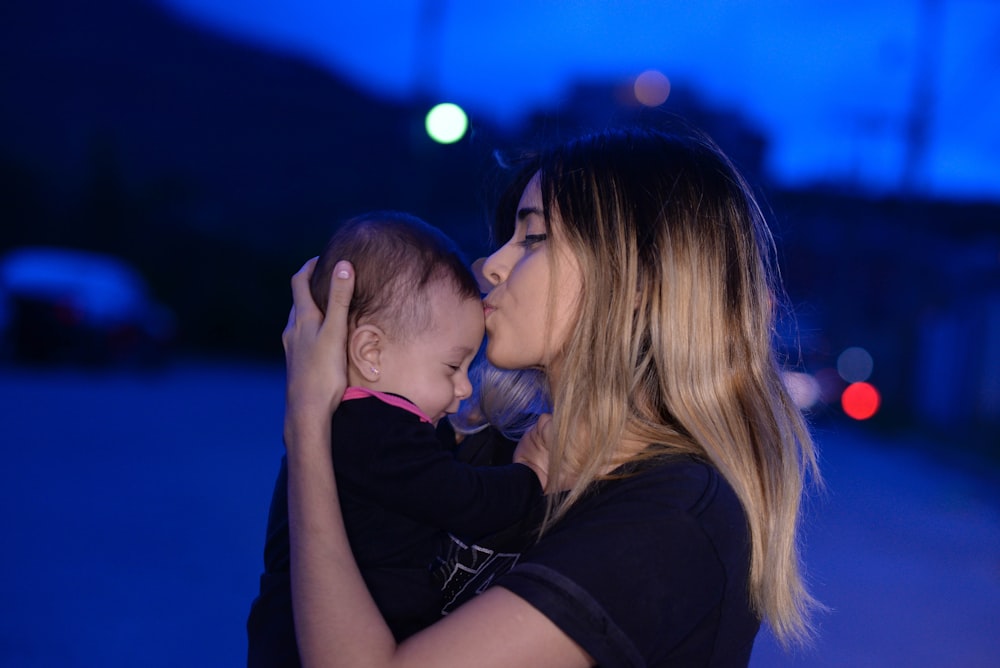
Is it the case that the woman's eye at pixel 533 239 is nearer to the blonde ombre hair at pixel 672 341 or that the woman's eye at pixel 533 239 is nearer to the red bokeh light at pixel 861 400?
the blonde ombre hair at pixel 672 341

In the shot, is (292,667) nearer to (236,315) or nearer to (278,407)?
(278,407)

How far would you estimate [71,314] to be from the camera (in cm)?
1873

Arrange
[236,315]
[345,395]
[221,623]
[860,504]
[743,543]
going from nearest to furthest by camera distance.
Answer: [743,543]
[345,395]
[221,623]
[860,504]
[236,315]

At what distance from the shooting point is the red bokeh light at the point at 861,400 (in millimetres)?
18875

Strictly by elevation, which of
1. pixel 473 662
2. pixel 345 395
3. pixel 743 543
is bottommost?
pixel 473 662

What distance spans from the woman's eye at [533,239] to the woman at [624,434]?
1 centimetres

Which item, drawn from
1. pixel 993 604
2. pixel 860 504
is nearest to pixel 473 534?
pixel 993 604

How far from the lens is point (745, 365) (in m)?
2.00

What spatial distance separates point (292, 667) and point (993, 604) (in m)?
5.93

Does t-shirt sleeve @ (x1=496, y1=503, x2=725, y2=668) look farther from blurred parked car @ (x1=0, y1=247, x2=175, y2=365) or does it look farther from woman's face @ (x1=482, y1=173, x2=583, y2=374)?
blurred parked car @ (x1=0, y1=247, x2=175, y2=365)

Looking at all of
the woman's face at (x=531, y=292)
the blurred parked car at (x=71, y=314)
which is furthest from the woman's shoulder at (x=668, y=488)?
the blurred parked car at (x=71, y=314)

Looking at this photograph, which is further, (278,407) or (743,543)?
(278,407)

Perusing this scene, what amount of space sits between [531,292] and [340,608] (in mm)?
753

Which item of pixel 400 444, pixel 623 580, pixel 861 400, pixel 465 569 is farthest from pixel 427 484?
pixel 861 400
